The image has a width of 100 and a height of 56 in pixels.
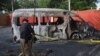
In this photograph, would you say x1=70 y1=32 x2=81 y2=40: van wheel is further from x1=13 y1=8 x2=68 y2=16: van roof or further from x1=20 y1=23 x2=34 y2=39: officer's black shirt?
x1=20 y1=23 x2=34 y2=39: officer's black shirt

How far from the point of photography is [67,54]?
15062 mm

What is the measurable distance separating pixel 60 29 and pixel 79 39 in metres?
1.38

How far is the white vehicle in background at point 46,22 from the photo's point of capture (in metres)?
21.6

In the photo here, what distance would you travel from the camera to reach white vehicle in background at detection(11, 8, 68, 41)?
2162cm

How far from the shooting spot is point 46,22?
2277 centimetres

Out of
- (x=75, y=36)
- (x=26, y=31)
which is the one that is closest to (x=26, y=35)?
(x=26, y=31)

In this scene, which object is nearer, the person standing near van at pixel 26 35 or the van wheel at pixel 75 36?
the person standing near van at pixel 26 35

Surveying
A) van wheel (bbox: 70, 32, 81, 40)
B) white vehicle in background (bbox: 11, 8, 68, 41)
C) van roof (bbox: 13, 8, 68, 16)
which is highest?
van roof (bbox: 13, 8, 68, 16)

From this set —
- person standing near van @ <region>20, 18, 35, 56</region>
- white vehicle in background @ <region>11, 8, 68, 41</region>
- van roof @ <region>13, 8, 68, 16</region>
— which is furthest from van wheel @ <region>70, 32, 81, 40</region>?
person standing near van @ <region>20, 18, 35, 56</region>

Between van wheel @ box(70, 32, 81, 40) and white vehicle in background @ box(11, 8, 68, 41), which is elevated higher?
white vehicle in background @ box(11, 8, 68, 41)

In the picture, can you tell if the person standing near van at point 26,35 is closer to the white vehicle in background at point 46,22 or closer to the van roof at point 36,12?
the van roof at point 36,12

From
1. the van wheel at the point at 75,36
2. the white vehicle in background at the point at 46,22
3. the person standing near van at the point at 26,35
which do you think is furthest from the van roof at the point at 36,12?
the person standing near van at the point at 26,35

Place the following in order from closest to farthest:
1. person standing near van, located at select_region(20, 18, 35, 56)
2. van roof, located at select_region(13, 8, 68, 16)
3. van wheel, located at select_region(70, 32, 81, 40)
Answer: person standing near van, located at select_region(20, 18, 35, 56) < van roof, located at select_region(13, 8, 68, 16) < van wheel, located at select_region(70, 32, 81, 40)

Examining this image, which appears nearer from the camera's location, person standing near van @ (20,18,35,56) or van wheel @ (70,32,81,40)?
person standing near van @ (20,18,35,56)
